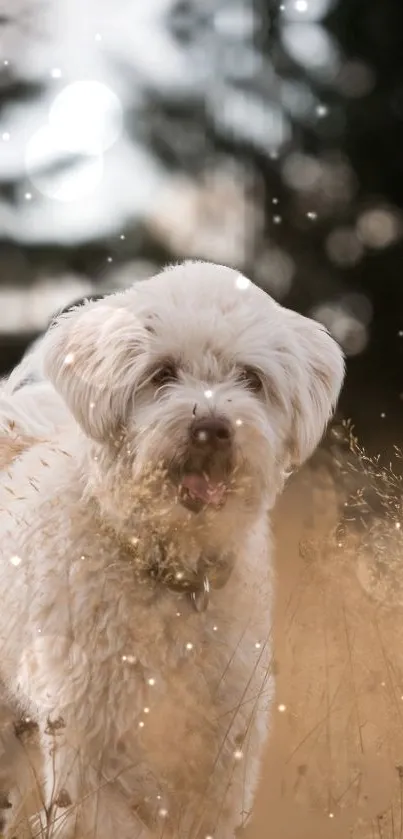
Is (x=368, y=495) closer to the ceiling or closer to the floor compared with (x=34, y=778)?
closer to the ceiling

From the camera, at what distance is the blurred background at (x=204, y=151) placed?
10.2ft

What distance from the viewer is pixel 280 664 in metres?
2.57

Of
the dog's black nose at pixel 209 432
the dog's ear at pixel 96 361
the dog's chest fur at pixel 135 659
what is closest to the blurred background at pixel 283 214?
the dog's chest fur at pixel 135 659

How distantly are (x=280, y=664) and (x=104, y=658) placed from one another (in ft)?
1.89

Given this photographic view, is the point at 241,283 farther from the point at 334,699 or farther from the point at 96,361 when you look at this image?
the point at 334,699

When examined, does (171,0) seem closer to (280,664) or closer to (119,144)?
(119,144)

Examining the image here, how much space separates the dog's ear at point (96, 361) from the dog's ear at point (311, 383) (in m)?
0.44

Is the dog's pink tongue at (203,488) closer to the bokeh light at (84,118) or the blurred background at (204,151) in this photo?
the blurred background at (204,151)

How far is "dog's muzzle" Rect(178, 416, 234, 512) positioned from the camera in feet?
6.73

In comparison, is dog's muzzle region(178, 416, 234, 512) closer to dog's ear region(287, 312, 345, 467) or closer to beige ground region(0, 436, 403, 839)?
dog's ear region(287, 312, 345, 467)

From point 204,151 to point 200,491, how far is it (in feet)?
5.23

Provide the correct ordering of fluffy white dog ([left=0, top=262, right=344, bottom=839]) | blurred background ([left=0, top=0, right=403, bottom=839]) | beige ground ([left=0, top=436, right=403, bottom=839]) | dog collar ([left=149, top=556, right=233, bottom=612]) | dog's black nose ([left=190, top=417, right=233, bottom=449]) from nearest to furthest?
dog's black nose ([left=190, top=417, right=233, bottom=449]) → fluffy white dog ([left=0, top=262, right=344, bottom=839]) → dog collar ([left=149, top=556, right=233, bottom=612]) → beige ground ([left=0, top=436, right=403, bottom=839]) → blurred background ([left=0, top=0, right=403, bottom=839])

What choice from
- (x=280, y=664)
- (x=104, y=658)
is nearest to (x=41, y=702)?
(x=104, y=658)

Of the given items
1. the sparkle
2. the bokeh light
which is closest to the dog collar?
the sparkle
